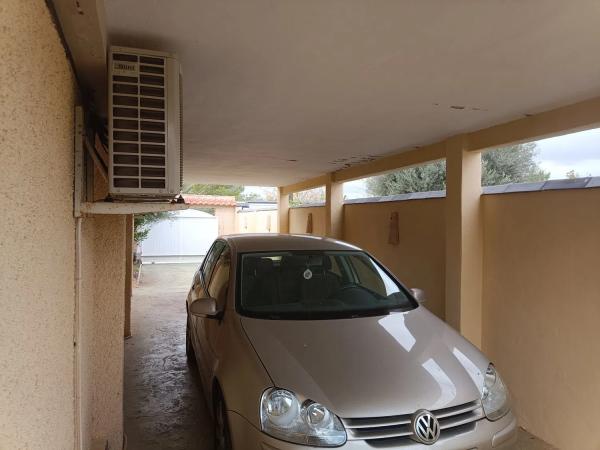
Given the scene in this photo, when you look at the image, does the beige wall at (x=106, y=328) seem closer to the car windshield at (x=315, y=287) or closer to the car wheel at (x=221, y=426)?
the car wheel at (x=221, y=426)

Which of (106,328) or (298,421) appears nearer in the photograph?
(298,421)

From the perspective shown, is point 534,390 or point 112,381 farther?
point 534,390

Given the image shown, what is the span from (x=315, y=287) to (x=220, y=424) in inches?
46.4

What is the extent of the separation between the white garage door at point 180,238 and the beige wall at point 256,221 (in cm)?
144

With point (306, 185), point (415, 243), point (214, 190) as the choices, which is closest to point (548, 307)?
point (415, 243)

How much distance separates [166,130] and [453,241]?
3543 millimetres

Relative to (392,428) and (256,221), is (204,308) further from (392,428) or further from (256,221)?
(256,221)

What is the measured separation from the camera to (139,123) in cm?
221

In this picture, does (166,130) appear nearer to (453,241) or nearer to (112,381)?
(112,381)

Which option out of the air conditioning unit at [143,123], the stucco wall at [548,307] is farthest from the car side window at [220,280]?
the stucco wall at [548,307]

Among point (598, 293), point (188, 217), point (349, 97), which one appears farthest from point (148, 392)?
point (188, 217)

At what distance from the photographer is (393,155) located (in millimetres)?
6051

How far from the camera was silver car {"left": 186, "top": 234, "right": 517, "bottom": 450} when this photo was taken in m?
1.98

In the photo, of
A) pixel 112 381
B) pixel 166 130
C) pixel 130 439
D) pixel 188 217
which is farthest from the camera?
pixel 188 217
